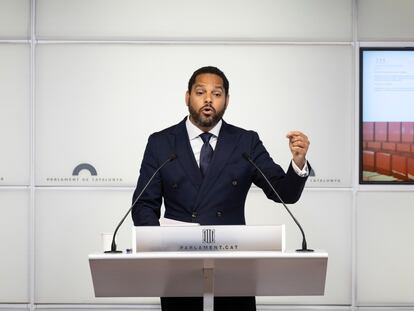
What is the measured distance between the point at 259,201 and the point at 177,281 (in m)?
2.27

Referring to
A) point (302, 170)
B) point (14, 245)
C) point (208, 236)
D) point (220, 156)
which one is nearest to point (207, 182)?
point (220, 156)

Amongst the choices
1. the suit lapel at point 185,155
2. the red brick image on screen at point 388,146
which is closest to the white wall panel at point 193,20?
the red brick image on screen at point 388,146

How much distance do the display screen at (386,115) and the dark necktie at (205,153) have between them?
1462 millimetres

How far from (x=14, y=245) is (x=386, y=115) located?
2546 mm

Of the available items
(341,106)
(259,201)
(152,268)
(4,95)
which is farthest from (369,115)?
(152,268)

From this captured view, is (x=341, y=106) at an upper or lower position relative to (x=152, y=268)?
upper

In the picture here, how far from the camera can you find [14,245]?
17.3 ft

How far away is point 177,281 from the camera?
305cm

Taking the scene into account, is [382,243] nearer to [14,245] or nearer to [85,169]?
[85,169]

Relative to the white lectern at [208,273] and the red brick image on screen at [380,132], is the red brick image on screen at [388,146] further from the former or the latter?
the white lectern at [208,273]

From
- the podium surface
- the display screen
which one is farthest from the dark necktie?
the display screen

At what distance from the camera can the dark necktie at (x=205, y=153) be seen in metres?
4.04

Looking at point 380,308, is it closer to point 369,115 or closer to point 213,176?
point 369,115

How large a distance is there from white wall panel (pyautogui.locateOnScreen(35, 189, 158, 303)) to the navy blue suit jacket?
1.19m
